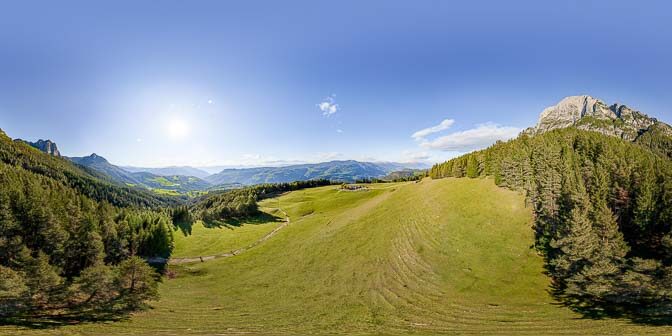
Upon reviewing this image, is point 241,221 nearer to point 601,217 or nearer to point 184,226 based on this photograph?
point 184,226

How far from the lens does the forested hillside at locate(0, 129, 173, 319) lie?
38.1 metres

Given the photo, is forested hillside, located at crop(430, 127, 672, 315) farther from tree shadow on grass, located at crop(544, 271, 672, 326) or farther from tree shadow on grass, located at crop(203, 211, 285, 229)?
tree shadow on grass, located at crop(203, 211, 285, 229)

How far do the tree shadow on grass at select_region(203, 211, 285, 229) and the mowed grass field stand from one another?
50.3 feet

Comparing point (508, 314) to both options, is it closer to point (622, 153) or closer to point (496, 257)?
point (496, 257)

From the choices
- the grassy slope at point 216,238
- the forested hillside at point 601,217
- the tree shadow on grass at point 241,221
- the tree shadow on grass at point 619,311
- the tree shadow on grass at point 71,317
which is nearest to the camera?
the tree shadow on grass at point 71,317

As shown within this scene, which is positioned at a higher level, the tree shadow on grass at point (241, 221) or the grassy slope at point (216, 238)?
the tree shadow on grass at point (241, 221)

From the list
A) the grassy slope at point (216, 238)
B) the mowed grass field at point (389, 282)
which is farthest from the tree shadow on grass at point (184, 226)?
the mowed grass field at point (389, 282)

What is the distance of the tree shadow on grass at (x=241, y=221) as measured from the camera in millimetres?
110062

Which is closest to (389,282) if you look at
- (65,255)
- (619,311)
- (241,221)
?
(619,311)

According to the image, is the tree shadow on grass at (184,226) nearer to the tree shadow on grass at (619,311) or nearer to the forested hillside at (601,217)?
the forested hillside at (601,217)

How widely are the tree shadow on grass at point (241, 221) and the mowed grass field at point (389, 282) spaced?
50.3 ft

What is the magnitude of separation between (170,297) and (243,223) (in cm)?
6039

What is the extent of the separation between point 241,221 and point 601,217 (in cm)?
10617

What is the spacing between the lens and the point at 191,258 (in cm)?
8488
